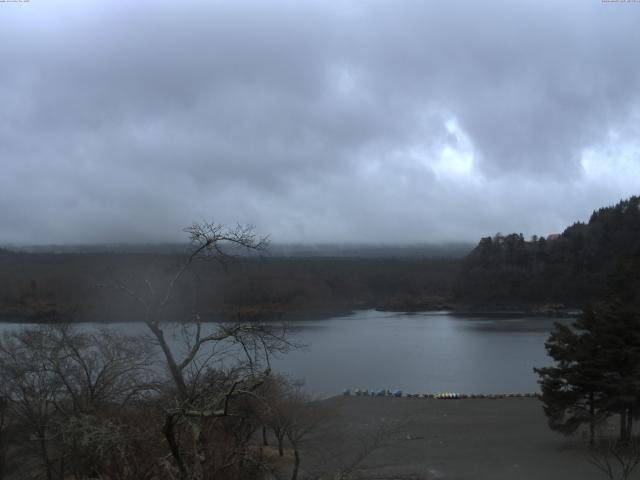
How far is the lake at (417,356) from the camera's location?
37.5m

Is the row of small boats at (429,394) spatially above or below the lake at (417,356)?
above

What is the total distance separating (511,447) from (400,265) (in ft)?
348

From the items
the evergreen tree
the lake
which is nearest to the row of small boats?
the lake

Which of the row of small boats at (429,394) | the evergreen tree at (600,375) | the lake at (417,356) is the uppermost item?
the evergreen tree at (600,375)

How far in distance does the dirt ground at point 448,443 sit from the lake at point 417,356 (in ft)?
13.4

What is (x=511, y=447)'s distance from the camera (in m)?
20.6

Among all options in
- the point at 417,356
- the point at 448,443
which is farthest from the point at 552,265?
the point at 448,443

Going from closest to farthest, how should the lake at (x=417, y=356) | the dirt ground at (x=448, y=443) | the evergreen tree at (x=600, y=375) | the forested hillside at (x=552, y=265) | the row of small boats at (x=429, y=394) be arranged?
the dirt ground at (x=448, y=443) → the evergreen tree at (x=600, y=375) → the row of small boats at (x=429, y=394) → the lake at (x=417, y=356) → the forested hillside at (x=552, y=265)

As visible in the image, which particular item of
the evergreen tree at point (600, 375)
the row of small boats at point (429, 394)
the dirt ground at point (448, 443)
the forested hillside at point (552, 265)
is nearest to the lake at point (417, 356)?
the row of small boats at point (429, 394)

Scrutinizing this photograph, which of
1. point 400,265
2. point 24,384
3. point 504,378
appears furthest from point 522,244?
point 24,384

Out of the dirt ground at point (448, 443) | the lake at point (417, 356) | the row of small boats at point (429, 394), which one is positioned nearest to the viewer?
the dirt ground at point (448, 443)

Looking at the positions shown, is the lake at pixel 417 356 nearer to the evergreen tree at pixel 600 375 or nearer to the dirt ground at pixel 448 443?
the dirt ground at pixel 448 443

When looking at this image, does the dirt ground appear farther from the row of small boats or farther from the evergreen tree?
the row of small boats

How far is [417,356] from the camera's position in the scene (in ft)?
165
